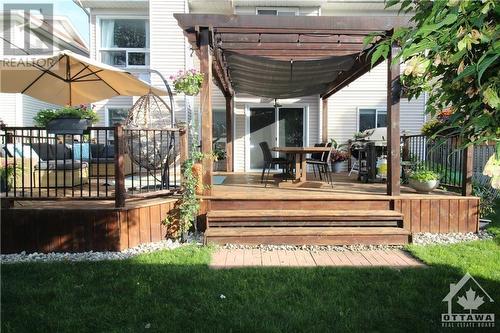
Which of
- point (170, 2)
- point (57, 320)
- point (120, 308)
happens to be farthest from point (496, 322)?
point (170, 2)

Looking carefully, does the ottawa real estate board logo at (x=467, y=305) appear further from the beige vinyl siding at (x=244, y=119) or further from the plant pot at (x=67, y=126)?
the beige vinyl siding at (x=244, y=119)

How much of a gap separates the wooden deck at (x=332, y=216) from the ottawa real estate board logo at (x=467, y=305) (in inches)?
59.6

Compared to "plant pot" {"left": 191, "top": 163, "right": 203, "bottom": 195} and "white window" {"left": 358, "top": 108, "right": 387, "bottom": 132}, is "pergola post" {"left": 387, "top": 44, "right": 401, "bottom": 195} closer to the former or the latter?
"plant pot" {"left": 191, "top": 163, "right": 203, "bottom": 195}

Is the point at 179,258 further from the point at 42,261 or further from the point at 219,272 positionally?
the point at 42,261

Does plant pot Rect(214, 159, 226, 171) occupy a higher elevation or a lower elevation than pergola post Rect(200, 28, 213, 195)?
lower

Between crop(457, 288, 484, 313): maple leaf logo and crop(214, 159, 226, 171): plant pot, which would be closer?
crop(457, 288, 484, 313): maple leaf logo

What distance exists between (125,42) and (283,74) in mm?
5625

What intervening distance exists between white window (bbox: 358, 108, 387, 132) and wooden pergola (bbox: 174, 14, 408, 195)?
531cm

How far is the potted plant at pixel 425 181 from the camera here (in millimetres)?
5895

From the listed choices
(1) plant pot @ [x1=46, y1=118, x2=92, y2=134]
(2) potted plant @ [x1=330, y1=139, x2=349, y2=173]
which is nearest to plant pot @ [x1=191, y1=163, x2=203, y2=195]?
(1) plant pot @ [x1=46, y1=118, x2=92, y2=134]

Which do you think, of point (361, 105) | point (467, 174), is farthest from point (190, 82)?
point (361, 105)

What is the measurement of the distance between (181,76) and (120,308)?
3352 millimetres

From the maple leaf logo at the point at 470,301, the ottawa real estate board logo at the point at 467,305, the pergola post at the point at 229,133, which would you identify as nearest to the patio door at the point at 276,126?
the pergola post at the point at 229,133

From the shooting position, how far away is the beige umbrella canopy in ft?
19.4
